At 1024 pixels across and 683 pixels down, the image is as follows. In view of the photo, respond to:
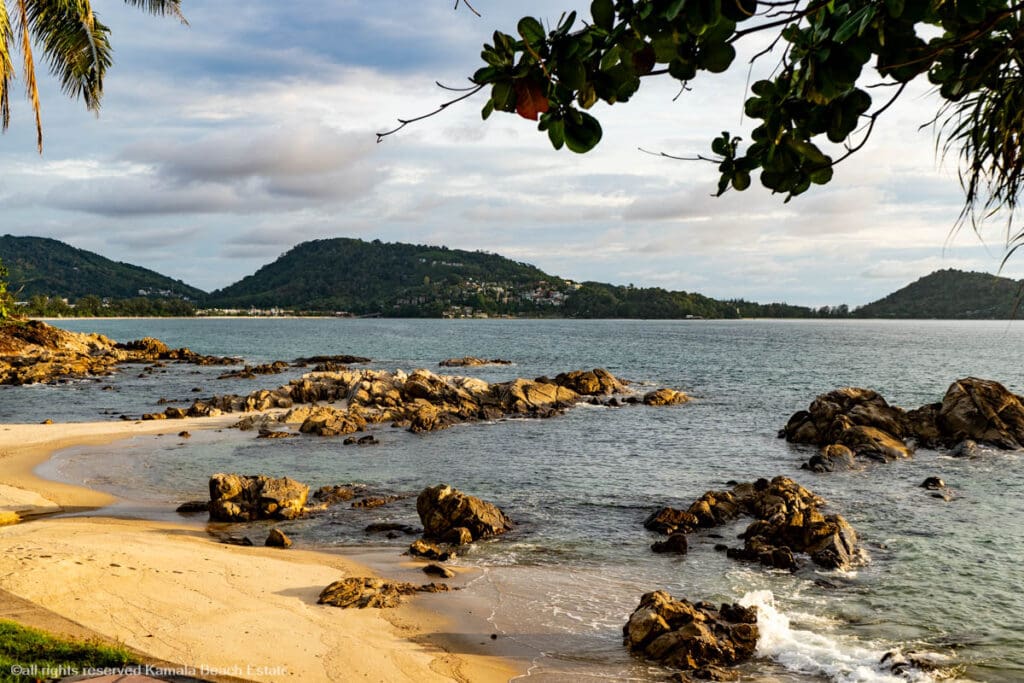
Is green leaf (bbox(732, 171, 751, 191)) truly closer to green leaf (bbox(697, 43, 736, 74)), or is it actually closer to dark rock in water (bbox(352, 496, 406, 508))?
green leaf (bbox(697, 43, 736, 74))

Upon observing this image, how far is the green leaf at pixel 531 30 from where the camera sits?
3.05m

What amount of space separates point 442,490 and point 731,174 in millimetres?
15391

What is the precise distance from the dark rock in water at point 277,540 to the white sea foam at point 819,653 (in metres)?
10.7

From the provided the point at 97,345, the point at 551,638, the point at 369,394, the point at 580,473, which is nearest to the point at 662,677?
the point at 551,638

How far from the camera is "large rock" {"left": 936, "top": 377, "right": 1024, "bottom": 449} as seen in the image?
31.3m

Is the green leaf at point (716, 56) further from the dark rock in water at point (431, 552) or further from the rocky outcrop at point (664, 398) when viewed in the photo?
the rocky outcrop at point (664, 398)

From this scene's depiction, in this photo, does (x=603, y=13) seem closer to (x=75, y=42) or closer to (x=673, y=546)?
(x=673, y=546)

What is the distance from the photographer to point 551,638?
11.7m

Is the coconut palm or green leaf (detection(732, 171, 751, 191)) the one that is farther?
the coconut palm

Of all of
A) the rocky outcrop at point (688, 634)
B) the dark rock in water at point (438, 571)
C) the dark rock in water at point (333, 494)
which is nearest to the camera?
the rocky outcrop at point (688, 634)

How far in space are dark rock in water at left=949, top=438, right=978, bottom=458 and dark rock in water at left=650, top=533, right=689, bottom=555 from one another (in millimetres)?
19736

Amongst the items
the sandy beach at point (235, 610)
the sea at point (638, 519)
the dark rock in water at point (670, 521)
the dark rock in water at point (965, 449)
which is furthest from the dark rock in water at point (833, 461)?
the sandy beach at point (235, 610)

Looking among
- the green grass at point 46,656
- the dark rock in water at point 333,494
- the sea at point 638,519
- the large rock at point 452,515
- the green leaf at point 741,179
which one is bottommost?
the sea at point 638,519

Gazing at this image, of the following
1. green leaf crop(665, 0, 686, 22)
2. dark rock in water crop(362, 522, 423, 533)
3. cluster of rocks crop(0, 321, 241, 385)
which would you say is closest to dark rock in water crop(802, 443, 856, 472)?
dark rock in water crop(362, 522, 423, 533)
